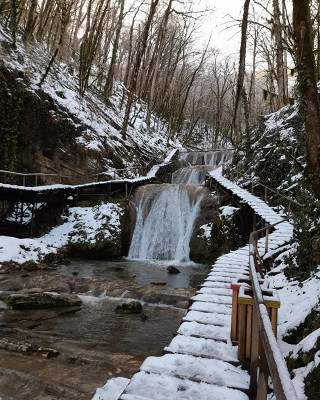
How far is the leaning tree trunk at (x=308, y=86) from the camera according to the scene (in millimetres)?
5062

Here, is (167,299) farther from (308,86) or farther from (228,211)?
(228,211)

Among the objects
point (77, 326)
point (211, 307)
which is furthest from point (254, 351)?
point (77, 326)

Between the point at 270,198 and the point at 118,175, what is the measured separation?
9.96m

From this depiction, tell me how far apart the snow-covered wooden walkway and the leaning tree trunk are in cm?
243

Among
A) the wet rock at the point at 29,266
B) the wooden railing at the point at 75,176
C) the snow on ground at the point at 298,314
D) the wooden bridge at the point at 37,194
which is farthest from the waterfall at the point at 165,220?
the snow on ground at the point at 298,314

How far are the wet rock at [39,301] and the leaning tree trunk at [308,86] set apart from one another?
684 cm

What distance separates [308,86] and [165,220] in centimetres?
1367

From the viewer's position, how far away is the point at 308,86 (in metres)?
5.16

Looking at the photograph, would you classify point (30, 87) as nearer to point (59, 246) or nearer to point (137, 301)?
point (59, 246)

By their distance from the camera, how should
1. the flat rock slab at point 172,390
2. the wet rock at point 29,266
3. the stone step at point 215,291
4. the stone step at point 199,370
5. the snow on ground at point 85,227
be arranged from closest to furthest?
the flat rock slab at point 172,390 < the stone step at point 199,370 < the stone step at point 215,291 < the wet rock at point 29,266 < the snow on ground at point 85,227

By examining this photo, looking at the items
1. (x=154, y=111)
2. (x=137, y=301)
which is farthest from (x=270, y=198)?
(x=154, y=111)

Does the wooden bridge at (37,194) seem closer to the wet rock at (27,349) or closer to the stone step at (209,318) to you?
the wet rock at (27,349)

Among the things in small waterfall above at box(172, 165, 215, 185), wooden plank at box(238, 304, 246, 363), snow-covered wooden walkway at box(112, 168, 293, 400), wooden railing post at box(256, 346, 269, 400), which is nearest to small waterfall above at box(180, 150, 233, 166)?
small waterfall above at box(172, 165, 215, 185)

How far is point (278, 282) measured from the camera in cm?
740
